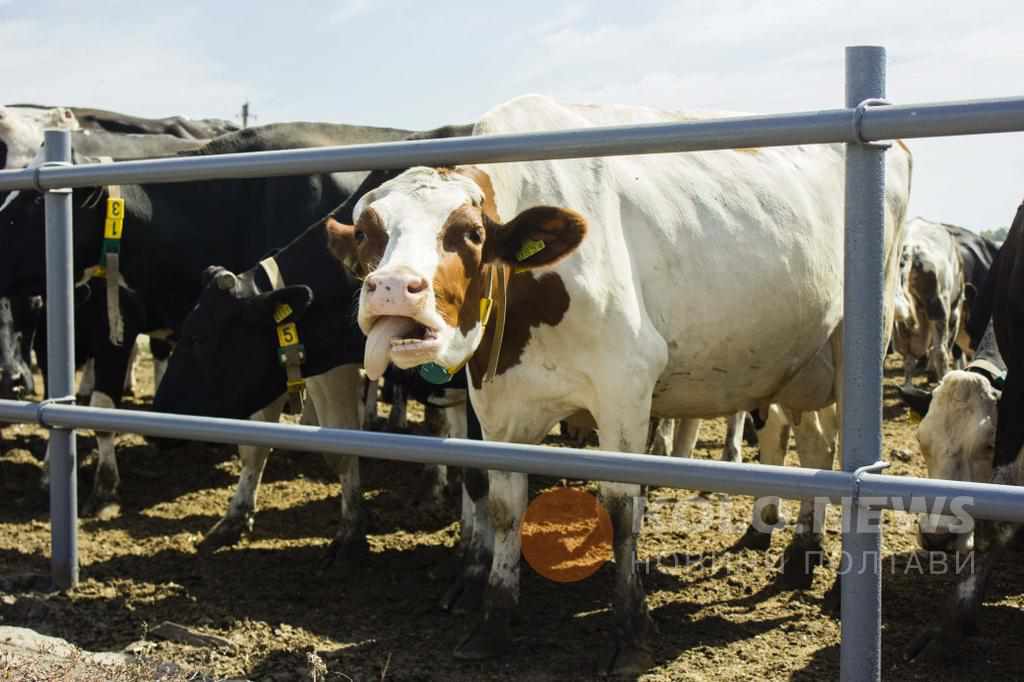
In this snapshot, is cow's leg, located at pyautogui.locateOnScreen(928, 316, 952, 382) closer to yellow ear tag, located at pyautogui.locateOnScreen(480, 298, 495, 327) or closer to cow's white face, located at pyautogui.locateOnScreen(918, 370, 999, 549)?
cow's white face, located at pyautogui.locateOnScreen(918, 370, 999, 549)

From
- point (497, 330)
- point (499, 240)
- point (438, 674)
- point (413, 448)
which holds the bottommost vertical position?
point (438, 674)

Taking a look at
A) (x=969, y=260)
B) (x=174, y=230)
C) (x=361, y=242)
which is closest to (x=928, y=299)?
(x=969, y=260)

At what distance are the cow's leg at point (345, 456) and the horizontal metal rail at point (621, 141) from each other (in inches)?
91.6

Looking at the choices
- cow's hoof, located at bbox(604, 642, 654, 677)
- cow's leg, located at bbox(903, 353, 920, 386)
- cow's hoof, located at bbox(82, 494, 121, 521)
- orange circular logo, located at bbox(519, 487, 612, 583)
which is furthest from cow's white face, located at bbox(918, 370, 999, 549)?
cow's leg, located at bbox(903, 353, 920, 386)

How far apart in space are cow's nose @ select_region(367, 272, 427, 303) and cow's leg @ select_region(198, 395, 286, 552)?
2.66m

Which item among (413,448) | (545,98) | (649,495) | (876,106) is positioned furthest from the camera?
(649,495)

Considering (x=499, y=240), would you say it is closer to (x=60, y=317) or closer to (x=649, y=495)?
(x=60, y=317)

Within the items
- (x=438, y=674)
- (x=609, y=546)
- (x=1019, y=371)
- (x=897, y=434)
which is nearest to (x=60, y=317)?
(x=438, y=674)

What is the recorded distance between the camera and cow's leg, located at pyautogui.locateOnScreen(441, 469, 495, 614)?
4.65m

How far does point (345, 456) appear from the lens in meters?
5.85

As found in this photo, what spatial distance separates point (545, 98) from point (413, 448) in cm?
210

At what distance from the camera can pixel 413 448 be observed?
119 inches

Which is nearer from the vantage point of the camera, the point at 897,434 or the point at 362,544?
the point at 362,544

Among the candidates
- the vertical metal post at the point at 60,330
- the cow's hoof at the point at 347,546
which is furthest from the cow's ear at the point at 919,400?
the vertical metal post at the point at 60,330
